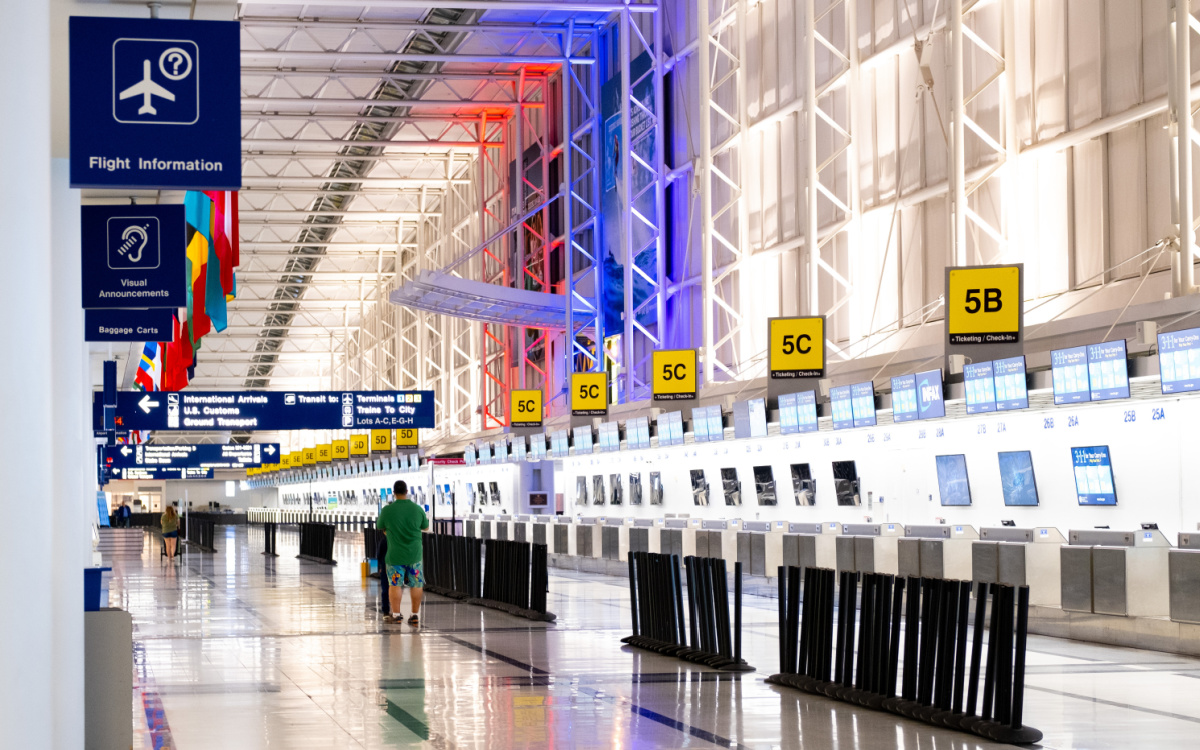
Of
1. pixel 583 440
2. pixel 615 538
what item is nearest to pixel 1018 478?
pixel 615 538

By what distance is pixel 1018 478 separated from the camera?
55.4ft

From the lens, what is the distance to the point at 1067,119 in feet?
57.8

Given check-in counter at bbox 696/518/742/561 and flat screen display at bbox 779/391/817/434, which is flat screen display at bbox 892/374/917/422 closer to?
flat screen display at bbox 779/391/817/434

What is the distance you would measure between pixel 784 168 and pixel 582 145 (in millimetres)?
12783

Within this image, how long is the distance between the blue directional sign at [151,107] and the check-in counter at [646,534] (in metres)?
20.0

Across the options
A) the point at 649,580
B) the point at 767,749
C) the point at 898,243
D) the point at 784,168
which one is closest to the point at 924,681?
the point at 767,749

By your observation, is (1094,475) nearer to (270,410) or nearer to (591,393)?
(591,393)

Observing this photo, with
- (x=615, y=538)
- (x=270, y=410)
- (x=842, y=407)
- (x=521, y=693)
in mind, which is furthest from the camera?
(x=270, y=410)

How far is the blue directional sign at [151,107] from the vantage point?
7090 mm

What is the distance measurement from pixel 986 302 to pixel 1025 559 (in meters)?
2.90

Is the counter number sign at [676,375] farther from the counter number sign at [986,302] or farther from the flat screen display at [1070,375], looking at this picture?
the flat screen display at [1070,375]

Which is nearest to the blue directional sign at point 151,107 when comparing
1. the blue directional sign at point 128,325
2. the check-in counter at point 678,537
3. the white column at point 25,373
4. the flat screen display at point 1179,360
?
the white column at point 25,373

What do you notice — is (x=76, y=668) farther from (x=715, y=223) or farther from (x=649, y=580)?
(x=715, y=223)

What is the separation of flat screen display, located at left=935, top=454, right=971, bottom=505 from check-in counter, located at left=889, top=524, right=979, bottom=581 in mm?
820
